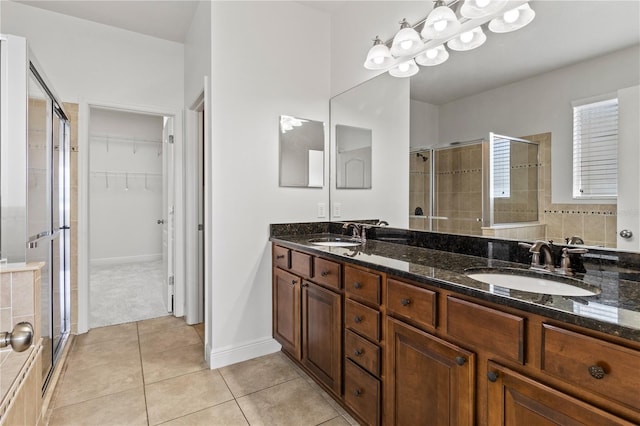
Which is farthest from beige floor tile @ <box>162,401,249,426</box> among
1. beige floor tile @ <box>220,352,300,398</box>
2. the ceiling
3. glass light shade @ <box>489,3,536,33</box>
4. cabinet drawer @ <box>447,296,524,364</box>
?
the ceiling

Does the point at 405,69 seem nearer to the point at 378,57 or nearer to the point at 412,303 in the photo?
the point at 378,57

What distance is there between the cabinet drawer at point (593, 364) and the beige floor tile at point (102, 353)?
101 inches

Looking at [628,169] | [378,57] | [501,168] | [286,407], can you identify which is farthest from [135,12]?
[628,169]

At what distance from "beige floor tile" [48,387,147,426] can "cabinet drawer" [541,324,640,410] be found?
6.15ft

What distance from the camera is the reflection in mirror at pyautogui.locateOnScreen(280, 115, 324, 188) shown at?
261cm

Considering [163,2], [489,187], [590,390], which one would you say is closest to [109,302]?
[163,2]

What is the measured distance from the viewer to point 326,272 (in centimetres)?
186

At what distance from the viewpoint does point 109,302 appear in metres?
3.76

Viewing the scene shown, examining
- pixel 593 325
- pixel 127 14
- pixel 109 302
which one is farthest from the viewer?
pixel 109 302

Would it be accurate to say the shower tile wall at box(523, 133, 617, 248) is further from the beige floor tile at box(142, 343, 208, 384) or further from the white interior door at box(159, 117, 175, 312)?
the white interior door at box(159, 117, 175, 312)

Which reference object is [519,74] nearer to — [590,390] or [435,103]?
[435,103]

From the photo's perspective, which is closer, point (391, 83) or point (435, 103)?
point (435, 103)

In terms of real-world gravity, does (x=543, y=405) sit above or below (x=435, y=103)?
below

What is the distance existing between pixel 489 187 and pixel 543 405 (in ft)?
3.42
